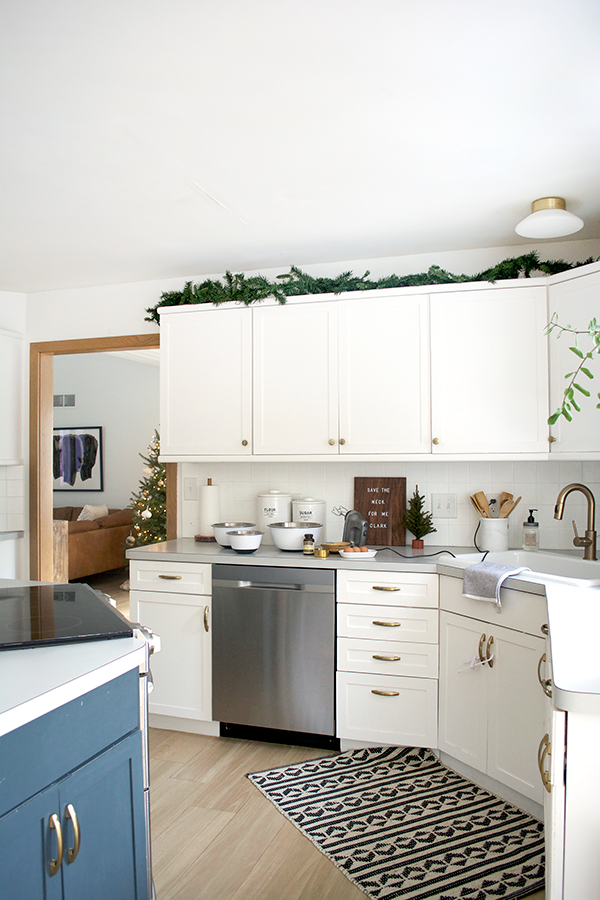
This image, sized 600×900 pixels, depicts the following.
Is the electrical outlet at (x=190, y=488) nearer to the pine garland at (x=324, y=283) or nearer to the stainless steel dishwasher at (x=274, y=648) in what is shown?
the stainless steel dishwasher at (x=274, y=648)

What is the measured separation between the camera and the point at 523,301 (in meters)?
2.98

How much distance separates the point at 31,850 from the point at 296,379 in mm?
2487

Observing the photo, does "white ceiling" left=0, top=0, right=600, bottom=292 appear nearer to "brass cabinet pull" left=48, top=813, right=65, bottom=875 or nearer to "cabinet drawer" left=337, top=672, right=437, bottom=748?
"brass cabinet pull" left=48, top=813, right=65, bottom=875

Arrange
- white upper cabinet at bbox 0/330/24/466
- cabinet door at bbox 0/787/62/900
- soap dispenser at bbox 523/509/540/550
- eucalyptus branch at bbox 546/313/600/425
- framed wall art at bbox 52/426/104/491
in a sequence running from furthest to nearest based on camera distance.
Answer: framed wall art at bbox 52/426/104/491
white upper cabinet at bbox 0/330/24/466
soap dispenser at bbox 523/509/540/550
eucalyptus branch at bbox 546/313/600/425
cabinet door at bbox 0/787/62/900

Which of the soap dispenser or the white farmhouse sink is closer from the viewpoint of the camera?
the white farmhouse sink

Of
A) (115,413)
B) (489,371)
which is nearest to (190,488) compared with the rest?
(489,371)

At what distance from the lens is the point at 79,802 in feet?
4.12

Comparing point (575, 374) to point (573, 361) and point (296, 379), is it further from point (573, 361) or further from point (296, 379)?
point (296, 379)

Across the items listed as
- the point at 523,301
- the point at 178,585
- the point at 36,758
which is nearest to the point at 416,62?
the point at 523,301

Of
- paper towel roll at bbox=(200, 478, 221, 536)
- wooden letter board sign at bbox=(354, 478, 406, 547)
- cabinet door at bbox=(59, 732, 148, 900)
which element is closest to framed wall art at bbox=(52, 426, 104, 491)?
paper towel roll at bbox=(200, 478, 221, 536)

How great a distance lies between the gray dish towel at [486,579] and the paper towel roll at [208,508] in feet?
5.25

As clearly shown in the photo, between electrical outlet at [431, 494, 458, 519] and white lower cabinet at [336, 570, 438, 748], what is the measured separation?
61 cm

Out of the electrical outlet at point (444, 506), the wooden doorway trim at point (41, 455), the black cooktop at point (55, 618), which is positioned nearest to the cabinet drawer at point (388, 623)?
the electrical outlet at point (444, 506)

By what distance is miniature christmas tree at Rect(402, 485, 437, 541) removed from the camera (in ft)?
10.8
